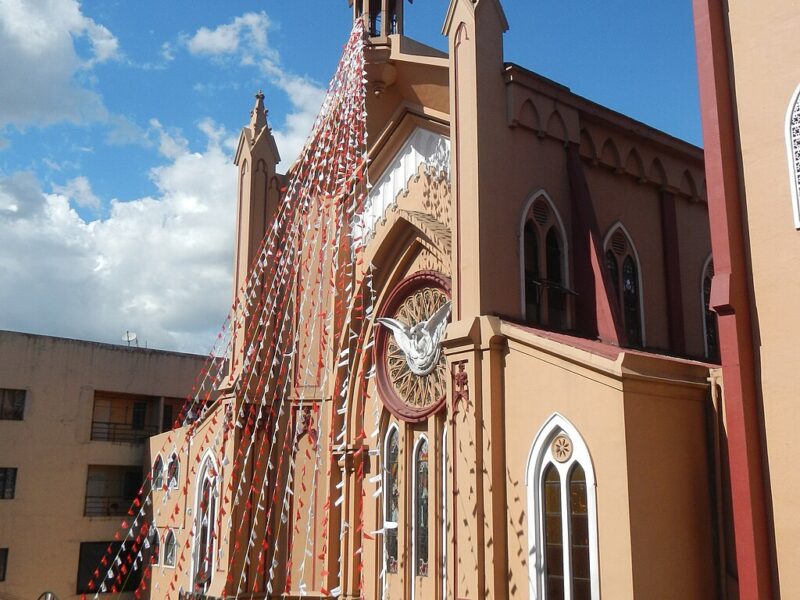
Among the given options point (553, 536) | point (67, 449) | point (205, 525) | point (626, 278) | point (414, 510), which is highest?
point (626, 278)

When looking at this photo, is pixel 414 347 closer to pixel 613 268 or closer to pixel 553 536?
pixel 613 268

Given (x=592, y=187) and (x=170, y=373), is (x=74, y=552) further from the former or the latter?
(x=592, y=187)

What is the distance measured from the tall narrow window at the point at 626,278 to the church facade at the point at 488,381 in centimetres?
4

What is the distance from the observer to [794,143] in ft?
30.0

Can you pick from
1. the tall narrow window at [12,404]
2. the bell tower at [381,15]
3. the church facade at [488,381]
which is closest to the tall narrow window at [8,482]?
the tall narrow window at [12,404]

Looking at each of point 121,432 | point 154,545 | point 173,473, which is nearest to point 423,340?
point 173,473

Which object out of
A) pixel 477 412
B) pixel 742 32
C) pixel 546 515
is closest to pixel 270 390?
pixel 477 412

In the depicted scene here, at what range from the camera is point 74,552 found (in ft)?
78.0

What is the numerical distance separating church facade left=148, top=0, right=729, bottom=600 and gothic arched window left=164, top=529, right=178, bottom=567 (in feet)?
0.27

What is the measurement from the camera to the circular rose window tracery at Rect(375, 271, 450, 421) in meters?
14.6

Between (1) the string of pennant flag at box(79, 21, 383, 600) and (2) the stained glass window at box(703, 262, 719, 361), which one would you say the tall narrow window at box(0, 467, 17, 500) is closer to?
(1) the string of pennant flag at box(79, 21, 383, 600)

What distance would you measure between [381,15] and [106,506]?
15573 mm

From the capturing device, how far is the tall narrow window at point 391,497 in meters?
14.9

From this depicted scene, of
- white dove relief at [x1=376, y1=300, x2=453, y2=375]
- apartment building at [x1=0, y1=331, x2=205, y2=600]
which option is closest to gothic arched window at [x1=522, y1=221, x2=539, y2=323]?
white dove relief at [x1=376, y1=300, x2=453, y2=375]
